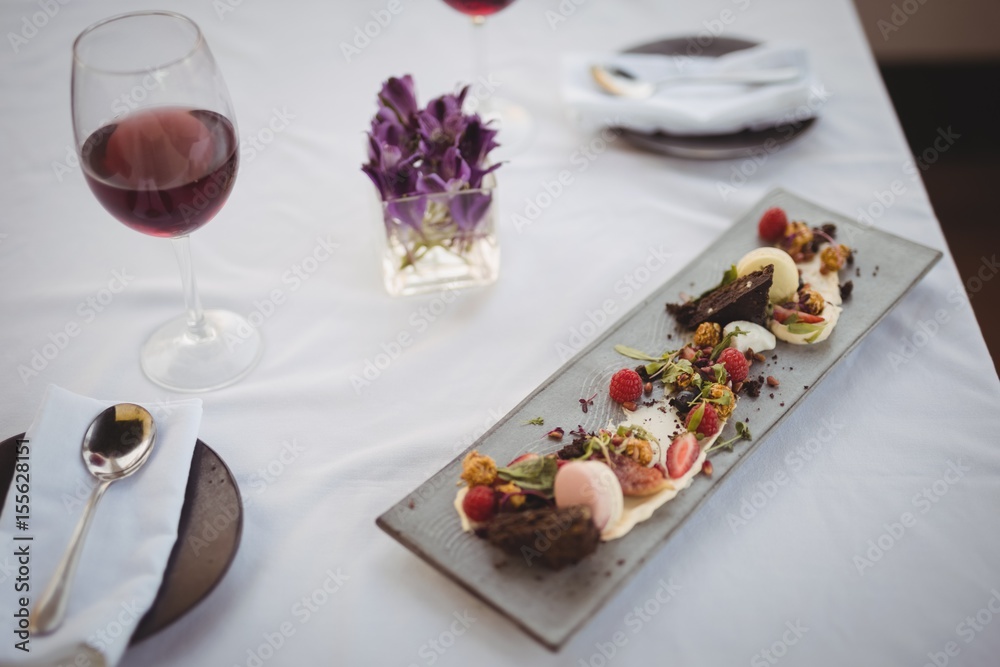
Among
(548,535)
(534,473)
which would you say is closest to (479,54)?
(534,473)

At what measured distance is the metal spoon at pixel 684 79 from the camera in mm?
1742

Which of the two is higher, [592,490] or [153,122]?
[153,122]

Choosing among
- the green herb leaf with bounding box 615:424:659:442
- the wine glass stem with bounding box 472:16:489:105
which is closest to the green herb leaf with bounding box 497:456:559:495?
the green herb leaf with bounding box 615:424:659:442

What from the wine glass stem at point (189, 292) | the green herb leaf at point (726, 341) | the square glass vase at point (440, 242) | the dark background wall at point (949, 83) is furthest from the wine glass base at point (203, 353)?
the dark background wall at point (949, 83)

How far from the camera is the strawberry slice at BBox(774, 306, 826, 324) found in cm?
133

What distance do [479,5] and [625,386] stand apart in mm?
829

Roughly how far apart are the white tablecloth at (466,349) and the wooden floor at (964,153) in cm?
109

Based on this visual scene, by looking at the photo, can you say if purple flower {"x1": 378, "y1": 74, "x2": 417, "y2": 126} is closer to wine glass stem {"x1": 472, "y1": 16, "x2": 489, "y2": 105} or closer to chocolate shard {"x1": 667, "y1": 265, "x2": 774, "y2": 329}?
wine glass stem {"x1": 472, "y1": 16, "x2": 489, "y2": 105}

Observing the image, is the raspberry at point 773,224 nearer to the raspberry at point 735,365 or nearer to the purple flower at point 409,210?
the raspberry at point 735,365

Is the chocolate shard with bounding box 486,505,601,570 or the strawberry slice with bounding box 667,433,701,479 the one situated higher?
the chocolate shard with bounding box 486,505,601,570

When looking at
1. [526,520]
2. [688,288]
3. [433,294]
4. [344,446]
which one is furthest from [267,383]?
[688,288]

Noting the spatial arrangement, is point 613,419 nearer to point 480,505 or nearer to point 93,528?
point 480,505

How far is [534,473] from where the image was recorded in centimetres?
109

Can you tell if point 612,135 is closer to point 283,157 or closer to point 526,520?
point 283,157
